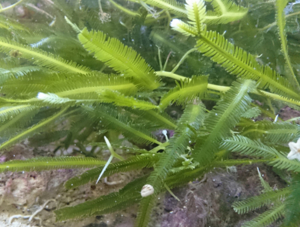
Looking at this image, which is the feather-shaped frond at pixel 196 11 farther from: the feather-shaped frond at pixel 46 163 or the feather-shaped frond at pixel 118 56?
the feather-shaped frond at pixel 46 163

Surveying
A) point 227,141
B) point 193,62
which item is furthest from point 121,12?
point 227,141

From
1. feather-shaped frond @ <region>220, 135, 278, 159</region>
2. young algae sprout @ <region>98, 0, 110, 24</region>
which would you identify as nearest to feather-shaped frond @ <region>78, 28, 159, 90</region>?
feather-shaped frond @ <region>220, 135, 278, 159</region>

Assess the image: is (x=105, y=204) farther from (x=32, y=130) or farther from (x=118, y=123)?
(x=32, y=130)

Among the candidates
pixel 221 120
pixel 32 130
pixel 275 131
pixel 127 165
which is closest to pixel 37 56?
pixel 32 130

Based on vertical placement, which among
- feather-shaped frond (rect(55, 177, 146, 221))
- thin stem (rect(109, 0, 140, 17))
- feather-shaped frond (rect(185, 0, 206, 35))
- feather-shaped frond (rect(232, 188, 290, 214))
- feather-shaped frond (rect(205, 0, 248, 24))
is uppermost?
feather-shaped frond (rect(205, 0, 248, 24))

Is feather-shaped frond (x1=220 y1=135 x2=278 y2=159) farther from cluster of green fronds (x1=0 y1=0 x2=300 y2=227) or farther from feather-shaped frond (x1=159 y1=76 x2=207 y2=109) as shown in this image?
feather-shaped frond (x1=159 y1=76 x2=207 y2=109)

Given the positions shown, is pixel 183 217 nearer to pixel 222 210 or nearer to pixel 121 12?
pixel 222 210

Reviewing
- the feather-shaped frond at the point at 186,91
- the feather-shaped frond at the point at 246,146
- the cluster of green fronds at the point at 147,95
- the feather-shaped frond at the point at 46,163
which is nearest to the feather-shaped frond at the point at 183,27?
the cluster of green fronds at the point at 147,95
